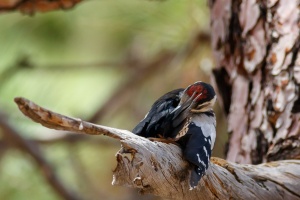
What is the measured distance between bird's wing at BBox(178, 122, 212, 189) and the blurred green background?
3.00ft

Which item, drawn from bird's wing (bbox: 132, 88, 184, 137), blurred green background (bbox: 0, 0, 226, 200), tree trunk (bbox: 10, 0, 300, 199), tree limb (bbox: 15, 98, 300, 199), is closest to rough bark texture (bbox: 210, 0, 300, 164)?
tree trunk (bbox: 10, 0, 300, 199)

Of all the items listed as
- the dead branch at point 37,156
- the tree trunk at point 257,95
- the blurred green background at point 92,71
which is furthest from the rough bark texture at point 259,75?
the dead branch at point 37,156

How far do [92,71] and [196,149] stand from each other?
1758 millimetres

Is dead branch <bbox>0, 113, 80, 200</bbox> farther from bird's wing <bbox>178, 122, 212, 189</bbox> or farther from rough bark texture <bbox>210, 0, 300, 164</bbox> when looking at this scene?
bird's wing <bbox>178, 122, 212, 189</bbox>

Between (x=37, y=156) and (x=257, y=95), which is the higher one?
(x=257, y=95)

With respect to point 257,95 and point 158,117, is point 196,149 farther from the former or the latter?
point 257,95

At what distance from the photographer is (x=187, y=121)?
3.32 feet

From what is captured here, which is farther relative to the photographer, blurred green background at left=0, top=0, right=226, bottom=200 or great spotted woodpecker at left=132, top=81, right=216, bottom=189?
blurred green background at left=0, top=0, right=226, bottom=200

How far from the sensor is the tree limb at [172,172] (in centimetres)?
83

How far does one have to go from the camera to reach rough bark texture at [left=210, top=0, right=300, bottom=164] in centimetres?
132

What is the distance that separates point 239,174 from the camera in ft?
3.55

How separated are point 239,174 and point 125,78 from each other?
4.32 ft

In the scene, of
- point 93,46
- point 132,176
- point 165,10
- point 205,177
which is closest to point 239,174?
point 205,177

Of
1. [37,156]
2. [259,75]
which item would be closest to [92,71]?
[37,156]
